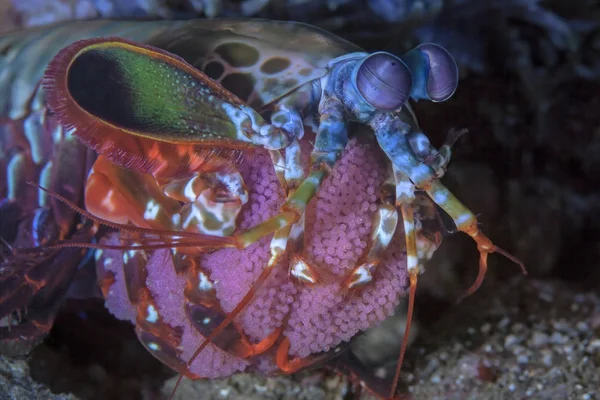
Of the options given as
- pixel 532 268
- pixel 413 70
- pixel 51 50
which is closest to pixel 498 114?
pixel 532 268

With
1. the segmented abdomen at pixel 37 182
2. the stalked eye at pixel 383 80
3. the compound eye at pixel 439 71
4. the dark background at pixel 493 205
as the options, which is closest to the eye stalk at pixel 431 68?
the compound eye at pixel 439 71

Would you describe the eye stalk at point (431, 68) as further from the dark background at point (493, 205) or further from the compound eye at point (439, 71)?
the dark background at point (493, 205)

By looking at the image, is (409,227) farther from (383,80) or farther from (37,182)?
(37,182)

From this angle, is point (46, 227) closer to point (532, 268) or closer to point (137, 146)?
point (137, 146)

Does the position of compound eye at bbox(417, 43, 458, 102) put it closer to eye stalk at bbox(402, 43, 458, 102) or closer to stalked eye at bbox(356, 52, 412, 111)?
eye stalk at bbox(402, 43, 458, 102)

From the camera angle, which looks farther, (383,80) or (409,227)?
(409,227)

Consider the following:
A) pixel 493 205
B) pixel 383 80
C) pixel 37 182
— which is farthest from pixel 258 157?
pixel 493 205
